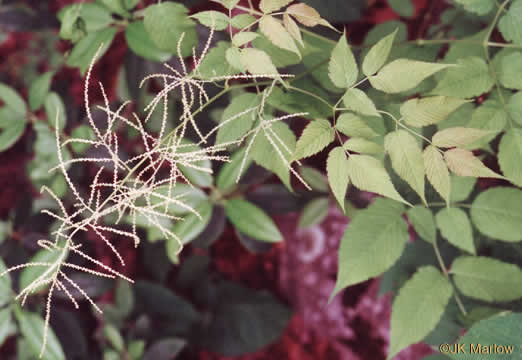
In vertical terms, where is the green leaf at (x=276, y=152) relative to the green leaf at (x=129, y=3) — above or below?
below

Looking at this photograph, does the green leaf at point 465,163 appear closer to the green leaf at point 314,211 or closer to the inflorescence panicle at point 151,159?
the inflorescence panicle at point 151,159

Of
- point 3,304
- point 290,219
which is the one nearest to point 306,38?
point 3,304

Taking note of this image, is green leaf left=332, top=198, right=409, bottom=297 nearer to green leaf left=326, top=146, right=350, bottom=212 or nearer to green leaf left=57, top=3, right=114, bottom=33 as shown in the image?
green leaf left=326, top=146, right=350, bottom=212

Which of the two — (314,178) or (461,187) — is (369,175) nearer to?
(461,187)

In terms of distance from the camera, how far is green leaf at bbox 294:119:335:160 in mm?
471

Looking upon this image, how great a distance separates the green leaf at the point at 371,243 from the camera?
58 centimetres

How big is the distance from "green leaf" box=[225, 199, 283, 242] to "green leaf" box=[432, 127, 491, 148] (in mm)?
387

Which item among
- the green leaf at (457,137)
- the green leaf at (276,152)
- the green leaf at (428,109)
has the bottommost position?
the green leaf at (276,152)

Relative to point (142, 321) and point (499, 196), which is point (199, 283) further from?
point (499, 196)

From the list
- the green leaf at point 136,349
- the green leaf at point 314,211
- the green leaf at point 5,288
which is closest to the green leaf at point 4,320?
the green leaf at point 5,288

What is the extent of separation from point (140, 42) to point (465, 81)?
460 mm

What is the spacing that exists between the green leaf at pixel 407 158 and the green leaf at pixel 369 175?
0.02m

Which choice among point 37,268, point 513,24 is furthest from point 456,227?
point 37,268

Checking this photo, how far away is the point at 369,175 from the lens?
47 cm
